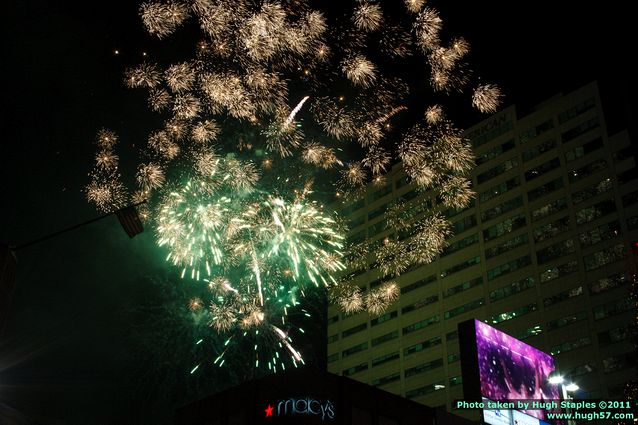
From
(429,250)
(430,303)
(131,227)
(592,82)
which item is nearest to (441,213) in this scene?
(430,303)

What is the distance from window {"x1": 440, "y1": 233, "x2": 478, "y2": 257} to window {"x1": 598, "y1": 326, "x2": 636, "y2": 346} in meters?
28.4

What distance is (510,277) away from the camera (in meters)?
97.0

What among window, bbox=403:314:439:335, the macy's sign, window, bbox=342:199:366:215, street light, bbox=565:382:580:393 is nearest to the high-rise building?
window, bbox=403:314:439:335

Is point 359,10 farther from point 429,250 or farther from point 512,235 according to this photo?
point 512,235

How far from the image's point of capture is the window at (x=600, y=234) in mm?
85750

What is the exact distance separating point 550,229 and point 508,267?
9.10 metres

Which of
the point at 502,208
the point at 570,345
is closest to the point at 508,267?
the point at 502,208

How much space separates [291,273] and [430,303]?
3391 inches

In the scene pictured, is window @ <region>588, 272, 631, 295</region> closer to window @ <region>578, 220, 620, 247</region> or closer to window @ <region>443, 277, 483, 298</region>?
window @ <region>578, 220, 620, 247</region>

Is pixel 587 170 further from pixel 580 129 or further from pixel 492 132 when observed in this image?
pixel 492 132

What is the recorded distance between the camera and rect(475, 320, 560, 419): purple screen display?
891 inches

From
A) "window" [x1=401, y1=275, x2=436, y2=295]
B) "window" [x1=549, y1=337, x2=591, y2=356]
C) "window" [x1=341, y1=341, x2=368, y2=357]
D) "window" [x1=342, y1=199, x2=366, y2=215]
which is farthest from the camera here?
"window" [x1=342, y1=199, x2=366, y2=215]

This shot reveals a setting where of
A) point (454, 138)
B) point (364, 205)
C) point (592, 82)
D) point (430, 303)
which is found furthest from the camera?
point (364, 205)

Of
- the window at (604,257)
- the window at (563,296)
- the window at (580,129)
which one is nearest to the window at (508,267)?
the window at (563,296)
